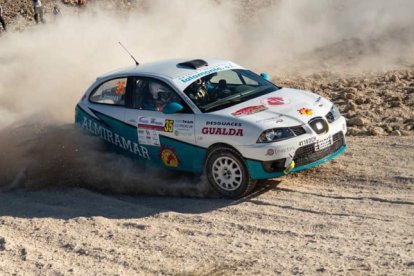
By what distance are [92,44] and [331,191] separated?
950cm

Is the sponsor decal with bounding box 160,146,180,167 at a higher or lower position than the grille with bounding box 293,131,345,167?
lower

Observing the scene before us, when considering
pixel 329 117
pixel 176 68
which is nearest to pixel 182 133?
pixel 176 68

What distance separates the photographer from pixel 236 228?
6461mm

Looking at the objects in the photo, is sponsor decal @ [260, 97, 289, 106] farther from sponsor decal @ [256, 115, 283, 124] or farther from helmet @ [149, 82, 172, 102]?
helmet @ [149, 82, 172, 102]

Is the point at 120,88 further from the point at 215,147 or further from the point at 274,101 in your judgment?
the point at 274,101

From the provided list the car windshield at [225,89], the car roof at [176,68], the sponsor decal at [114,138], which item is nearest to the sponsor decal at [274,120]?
the car windshield at [225,89]

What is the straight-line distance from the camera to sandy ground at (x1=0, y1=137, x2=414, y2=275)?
557 centimetres

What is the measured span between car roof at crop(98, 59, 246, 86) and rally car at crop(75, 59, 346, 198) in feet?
0.04

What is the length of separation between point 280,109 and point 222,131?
796mm

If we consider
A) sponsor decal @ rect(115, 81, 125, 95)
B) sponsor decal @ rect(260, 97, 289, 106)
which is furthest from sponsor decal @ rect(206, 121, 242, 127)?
sponsor decal @ rect(115, 81, 125, 95)

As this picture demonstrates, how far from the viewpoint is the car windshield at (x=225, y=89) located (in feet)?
25.6

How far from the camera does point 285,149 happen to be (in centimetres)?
704

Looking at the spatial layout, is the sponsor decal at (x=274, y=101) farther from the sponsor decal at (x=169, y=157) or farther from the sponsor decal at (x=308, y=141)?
the sponsor decal at (x=169, y=157)

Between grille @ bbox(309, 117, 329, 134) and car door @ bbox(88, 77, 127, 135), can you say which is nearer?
grille @ bbox(309, 117, 329, 134)
